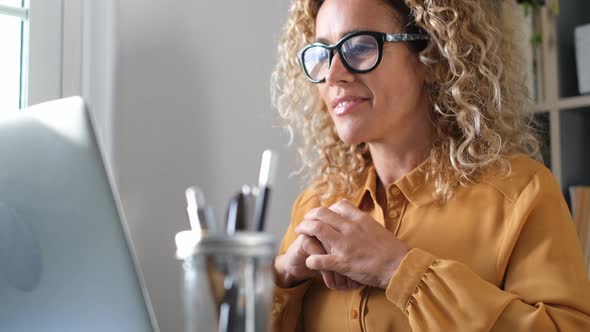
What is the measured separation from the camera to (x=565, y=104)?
78.2 inches

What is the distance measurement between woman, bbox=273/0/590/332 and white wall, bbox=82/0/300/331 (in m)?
0.41

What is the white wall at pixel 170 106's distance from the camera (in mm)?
1598

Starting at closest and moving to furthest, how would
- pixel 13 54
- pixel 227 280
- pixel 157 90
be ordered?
pixel 227 280 → pixel 13 54 → pixel 157 90

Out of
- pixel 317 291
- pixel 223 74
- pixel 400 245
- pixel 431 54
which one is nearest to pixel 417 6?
pixel 431 54

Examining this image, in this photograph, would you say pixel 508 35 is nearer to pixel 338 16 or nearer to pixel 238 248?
pixel 338 16

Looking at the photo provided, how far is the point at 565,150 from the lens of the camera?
2.04m

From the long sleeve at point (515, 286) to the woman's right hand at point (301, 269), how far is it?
16 centimetres

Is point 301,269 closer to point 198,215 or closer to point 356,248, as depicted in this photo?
point 356,248

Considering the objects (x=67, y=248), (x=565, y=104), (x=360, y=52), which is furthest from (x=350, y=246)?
(x=565, y=104)

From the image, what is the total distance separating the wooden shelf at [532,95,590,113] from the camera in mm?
1942

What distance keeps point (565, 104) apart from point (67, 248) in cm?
172

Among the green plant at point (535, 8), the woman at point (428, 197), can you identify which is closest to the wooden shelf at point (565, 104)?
the green plant at point (535, 8)

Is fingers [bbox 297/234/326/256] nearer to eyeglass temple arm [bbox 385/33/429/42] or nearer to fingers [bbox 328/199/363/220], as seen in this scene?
fingers [bbox 328/199/363/220]

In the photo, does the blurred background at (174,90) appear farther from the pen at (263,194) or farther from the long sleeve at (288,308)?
the pen at (263,194)
